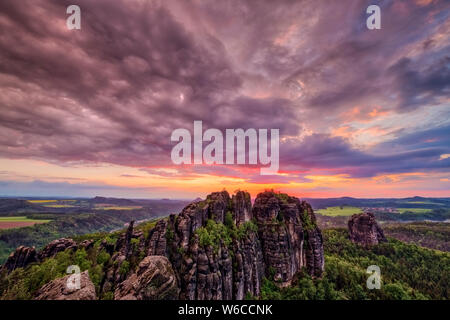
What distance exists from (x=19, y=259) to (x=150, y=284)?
35941 mm

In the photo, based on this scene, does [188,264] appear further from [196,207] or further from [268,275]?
[268,275]

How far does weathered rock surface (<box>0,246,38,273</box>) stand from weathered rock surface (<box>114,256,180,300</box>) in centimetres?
2894

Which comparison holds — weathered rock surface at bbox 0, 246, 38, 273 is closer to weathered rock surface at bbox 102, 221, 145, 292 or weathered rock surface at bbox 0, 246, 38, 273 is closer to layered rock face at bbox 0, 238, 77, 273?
layered rock face at bbox 0, 238, 77, 273

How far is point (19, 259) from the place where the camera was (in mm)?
40531

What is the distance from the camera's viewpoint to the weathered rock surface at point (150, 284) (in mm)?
26688

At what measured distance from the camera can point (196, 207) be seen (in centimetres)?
4959

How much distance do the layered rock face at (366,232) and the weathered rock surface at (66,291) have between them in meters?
150

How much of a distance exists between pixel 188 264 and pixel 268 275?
1088 inches

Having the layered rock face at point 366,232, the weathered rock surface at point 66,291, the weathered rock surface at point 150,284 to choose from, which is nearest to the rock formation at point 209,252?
the weathered rock surface at point 150,284

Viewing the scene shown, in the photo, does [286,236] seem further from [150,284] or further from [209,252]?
[150,284]

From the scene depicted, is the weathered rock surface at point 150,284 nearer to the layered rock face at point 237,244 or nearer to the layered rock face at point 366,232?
the layered rock face at point 237,244

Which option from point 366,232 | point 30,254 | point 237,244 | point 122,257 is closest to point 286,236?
point 237,244

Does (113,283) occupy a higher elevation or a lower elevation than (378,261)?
higher
